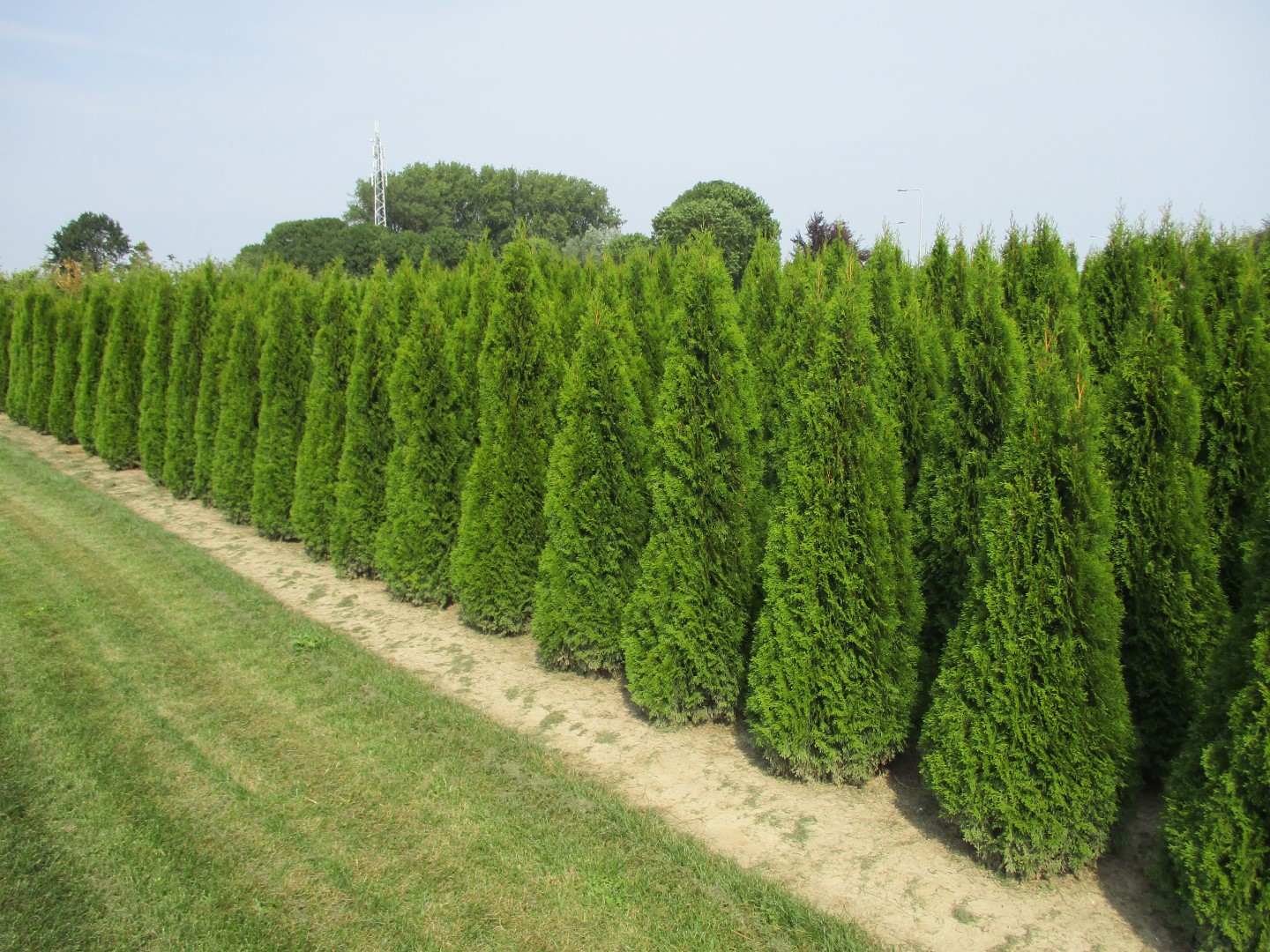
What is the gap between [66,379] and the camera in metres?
18.8

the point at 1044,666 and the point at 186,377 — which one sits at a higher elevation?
the point at 186,377

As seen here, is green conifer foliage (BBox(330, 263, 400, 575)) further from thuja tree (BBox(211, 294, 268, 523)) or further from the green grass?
thuja tree (BBox(211, 294, 268, 523))

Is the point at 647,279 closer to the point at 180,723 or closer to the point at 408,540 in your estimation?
the point at 408,540

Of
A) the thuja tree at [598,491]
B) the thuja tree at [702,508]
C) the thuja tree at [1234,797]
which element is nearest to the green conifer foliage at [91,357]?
the thuja tree at [598,491]

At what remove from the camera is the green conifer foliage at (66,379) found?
61.7 ft

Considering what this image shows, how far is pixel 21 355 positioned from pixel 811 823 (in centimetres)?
2413

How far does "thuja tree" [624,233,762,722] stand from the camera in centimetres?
556

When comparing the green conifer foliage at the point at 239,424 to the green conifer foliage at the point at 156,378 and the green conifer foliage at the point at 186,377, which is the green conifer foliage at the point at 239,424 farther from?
the green conifer foliage at the point at 156,378

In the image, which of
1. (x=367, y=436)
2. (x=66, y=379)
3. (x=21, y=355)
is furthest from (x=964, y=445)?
(x=21, y=355)

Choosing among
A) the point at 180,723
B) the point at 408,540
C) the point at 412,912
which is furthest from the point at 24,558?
the point at 412,912

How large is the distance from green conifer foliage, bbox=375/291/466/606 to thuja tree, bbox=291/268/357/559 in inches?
72.2

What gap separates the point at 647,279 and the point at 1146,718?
679 centimetres

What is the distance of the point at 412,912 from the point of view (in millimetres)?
3811

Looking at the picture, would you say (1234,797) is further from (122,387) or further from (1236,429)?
(122,387)
